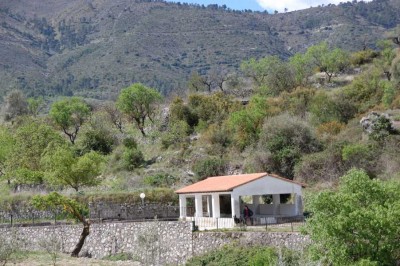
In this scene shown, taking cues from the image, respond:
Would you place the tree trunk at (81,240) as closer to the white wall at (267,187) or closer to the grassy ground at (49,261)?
the grassy ground at (49,261)

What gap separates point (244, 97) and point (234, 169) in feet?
78.4

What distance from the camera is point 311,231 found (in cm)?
A: 2220

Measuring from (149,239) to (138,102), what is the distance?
39845 millimetres

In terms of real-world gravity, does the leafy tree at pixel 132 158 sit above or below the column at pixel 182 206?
above

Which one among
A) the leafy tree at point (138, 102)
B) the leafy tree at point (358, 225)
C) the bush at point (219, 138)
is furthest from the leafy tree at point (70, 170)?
the leafy tree at point (358, 225)

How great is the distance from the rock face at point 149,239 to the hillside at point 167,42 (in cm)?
8568

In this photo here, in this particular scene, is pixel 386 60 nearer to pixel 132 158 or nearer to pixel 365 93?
pixel 365 93

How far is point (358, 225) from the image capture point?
20.5 meters

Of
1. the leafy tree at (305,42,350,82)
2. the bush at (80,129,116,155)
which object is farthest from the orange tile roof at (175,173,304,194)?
the leafy tree at (305,42,350,82)

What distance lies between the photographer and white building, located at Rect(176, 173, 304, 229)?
3600 cm

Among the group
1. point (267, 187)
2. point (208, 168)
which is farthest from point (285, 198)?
point (208, 168)

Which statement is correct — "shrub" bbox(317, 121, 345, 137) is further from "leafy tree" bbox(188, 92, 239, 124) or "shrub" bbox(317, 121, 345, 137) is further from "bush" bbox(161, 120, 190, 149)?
"bush" bbox(161, 120, 190, 149)

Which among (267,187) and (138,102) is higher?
(138,102)

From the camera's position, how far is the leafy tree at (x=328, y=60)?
7775cm
